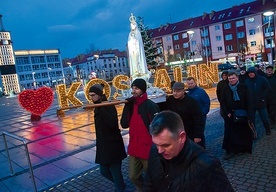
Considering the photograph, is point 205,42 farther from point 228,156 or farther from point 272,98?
point 228,156

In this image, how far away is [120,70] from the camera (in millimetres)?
108188

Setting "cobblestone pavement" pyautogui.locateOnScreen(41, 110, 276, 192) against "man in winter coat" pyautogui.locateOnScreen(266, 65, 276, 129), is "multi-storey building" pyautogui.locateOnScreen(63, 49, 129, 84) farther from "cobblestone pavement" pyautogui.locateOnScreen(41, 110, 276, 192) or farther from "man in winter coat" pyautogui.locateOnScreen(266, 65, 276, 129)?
"cobblestone pavement" pyautogui.locateOnScreen(41, 110, 276, 192)

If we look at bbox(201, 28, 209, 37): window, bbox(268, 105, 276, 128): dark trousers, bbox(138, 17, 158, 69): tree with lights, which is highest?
bbox(201, 28, 209, 37): window

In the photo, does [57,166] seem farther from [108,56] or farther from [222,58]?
[108,56]

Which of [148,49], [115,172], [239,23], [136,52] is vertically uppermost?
[239,23]

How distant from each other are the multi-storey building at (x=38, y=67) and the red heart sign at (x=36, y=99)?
79282 mm

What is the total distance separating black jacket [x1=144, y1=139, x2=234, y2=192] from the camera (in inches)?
64.6

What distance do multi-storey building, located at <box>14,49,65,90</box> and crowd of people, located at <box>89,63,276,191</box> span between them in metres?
90.1

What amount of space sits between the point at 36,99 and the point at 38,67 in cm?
8802

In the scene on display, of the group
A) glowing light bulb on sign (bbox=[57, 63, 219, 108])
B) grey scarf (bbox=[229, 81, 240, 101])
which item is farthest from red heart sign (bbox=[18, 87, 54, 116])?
grey scarf (bbox=[229, 81, 240, 101])

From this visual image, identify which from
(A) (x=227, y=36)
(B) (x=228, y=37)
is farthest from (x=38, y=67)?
(B) (x=228, y=37)

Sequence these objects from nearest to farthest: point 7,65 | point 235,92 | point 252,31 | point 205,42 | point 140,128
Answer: point 140,128
point 235,92
point 252,31
point 205,42
point 7,65

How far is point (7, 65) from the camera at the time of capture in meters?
75.0

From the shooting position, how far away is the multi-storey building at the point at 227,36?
182 feet
